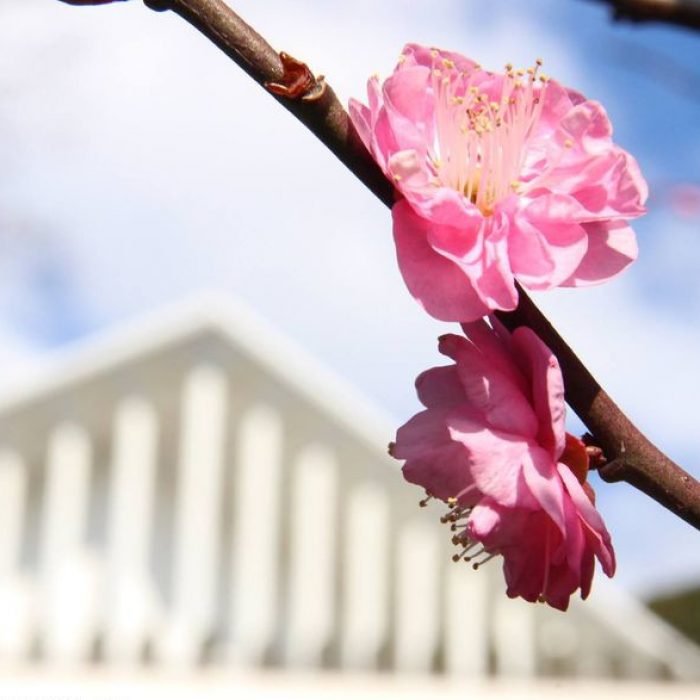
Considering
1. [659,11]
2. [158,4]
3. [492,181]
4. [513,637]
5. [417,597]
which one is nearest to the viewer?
[158,4]

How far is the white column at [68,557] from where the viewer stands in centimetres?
446

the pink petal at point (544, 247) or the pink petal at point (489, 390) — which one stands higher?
the pink petal at point (544, 247)

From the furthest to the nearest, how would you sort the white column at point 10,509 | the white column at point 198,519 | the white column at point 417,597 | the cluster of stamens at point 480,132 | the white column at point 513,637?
the white column at point 513,637 < the white column at point 417,597 < the white column at point 10,509 < the white column at point 198,519 < the cluster of stamens at point 480,132

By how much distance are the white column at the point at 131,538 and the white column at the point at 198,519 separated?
0.39ft

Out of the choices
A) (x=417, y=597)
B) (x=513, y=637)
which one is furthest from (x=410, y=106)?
(x=513, y=637)

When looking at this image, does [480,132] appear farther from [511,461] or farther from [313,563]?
[313,563]

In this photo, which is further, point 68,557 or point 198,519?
point 68,557

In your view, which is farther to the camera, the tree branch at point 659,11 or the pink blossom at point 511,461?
the tree branch at point 659,11

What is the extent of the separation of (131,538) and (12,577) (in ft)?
1.59

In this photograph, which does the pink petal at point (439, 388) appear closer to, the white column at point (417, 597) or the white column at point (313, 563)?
the white column at point (313, 563)

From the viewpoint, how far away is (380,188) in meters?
0.50

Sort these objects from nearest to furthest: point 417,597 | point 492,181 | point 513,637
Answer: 1. point 492,181
2. point 417,597
3. point 513,637

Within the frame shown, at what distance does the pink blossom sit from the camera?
50cm

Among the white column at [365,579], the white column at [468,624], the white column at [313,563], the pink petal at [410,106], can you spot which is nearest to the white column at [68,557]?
the white column at [313,563]
